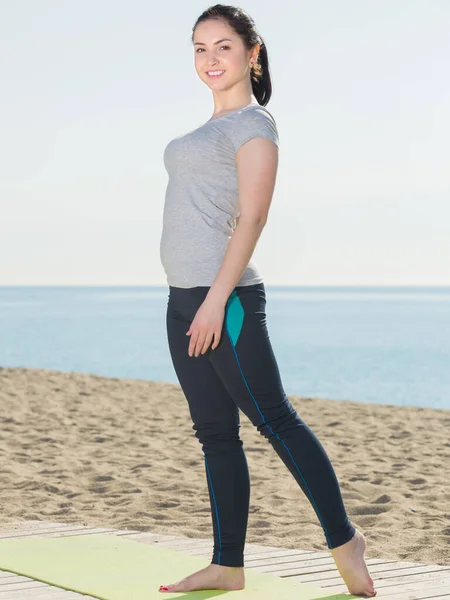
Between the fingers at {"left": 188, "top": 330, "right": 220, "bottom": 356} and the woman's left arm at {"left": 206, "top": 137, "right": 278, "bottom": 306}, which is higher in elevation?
the woman's left arm at {"left": 206, "top": 137, "right": 278, "bottom": 306}

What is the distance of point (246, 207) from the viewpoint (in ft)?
8.89

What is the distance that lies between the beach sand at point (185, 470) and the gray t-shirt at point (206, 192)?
1944mm

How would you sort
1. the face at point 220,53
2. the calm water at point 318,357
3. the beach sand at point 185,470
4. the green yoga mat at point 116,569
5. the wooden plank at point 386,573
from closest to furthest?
the face at point 220,53
the green yoga mat at point 116,569
the wooden plank at point 386,573
the beach sand at point 185,470
the calm water at point 318,357

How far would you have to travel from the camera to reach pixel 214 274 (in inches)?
109

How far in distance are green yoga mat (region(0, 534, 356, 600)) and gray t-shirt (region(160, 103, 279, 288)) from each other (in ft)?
3.41

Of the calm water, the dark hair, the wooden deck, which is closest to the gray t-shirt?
the dark hair

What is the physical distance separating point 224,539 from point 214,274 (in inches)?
35.0

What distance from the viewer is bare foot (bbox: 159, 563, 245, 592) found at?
2998 mm

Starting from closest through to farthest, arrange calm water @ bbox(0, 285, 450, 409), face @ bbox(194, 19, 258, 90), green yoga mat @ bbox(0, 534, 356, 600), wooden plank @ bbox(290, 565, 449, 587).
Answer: face @ bbox(194, 19, 258, 90), green yoga mat @ bbox(0, 534, 356, 600), wooden plank @ bbox(290, 565, 449, 587), calm water @ bbox(0, 285, 450, 409)

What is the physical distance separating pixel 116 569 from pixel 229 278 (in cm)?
129

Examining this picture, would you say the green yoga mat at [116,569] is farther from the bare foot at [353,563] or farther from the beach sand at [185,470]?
the beach sand at [185,470]

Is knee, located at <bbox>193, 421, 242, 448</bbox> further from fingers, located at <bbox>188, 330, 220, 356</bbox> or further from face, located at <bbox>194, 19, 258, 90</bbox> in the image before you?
face, located at <bbox>194, 19, 258, 90</bbox>

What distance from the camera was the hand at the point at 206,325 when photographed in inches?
106

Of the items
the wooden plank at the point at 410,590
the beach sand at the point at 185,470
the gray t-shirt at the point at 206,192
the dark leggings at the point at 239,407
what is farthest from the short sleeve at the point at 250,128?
the beach sand at the point at 185,470
